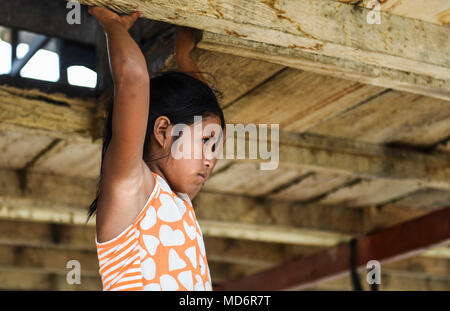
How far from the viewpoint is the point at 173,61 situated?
2.71 meters

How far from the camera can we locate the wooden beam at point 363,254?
4.53 meters

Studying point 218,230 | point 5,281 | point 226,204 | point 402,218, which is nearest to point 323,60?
point 226,204

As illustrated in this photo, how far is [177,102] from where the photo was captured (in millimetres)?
2143

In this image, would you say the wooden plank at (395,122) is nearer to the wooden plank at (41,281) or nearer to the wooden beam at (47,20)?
the wooden beam at (47,20)

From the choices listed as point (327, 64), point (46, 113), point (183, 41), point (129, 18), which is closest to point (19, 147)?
point (46, 113)

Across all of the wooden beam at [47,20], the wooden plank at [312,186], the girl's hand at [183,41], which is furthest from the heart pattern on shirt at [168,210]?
the wooden plank at [312,186]

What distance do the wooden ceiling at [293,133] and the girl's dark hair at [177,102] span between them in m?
0.19

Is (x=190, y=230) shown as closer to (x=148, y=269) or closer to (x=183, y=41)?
(x=148, y=269)

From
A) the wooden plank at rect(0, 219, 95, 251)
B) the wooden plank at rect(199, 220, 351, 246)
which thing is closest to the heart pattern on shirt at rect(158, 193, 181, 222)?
the wooden plank at rect(199, 220, 351, 246)

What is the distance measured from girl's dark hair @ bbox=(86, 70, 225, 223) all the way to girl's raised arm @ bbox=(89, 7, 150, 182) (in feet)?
0.94

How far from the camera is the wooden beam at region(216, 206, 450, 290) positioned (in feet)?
14.9

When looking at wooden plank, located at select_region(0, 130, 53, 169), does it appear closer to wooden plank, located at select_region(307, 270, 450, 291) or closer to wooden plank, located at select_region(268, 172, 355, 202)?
wooden plank, located at select_region(268, 172, 355, 202)

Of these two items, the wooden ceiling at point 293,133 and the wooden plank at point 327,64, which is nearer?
the wooden ceiling at point 293,133

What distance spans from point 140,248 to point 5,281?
602 cm
